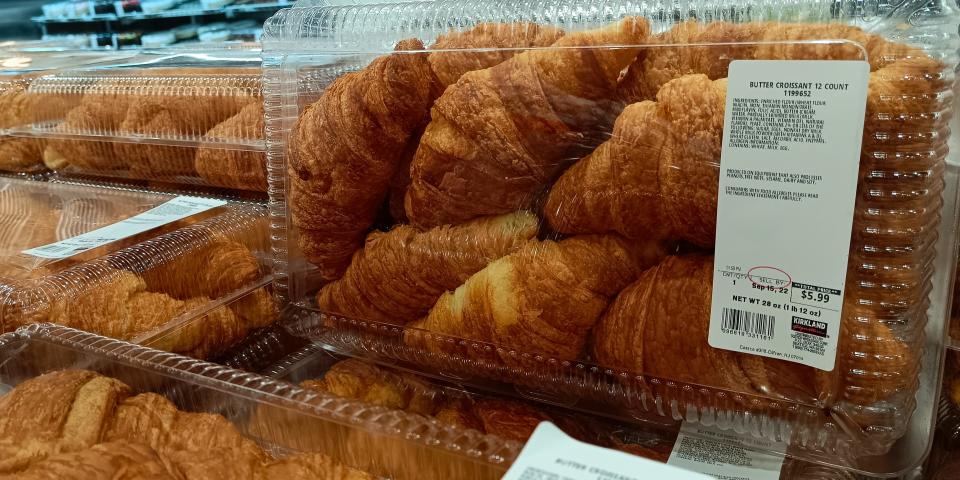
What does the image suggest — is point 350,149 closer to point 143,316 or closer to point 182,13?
point 143,316

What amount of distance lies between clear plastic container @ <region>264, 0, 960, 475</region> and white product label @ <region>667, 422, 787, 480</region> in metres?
0.03

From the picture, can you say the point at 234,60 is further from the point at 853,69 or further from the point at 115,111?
the point at 853,69

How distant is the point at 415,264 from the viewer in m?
1.08

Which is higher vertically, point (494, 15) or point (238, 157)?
point (494, 15)

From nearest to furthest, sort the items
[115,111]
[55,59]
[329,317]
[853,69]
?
[853,69], [329,317], [115,111], [55,59]

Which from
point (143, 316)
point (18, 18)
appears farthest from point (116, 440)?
A: point (18, 18)

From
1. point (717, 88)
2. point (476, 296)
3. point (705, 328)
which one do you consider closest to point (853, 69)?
point (717, 88)

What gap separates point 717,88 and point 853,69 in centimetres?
14

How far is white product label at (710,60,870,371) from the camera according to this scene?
766mm

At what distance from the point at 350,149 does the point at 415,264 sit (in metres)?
0.20

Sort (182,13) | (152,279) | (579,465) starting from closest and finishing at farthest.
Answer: (579,465)
(152,279)
(182,13)

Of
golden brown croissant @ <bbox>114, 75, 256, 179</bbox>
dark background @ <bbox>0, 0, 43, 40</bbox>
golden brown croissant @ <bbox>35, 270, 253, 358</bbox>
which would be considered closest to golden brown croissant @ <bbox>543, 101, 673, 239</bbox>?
golden brown croissant @ <bbox>35, 270, 253, 358</bbox>

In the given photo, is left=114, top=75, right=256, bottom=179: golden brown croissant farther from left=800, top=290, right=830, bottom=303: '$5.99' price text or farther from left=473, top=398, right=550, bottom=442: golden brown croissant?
left=800, top=290, right=830, bottom=303: '$5.99' price text

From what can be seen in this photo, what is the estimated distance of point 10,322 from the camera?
4.44ft
